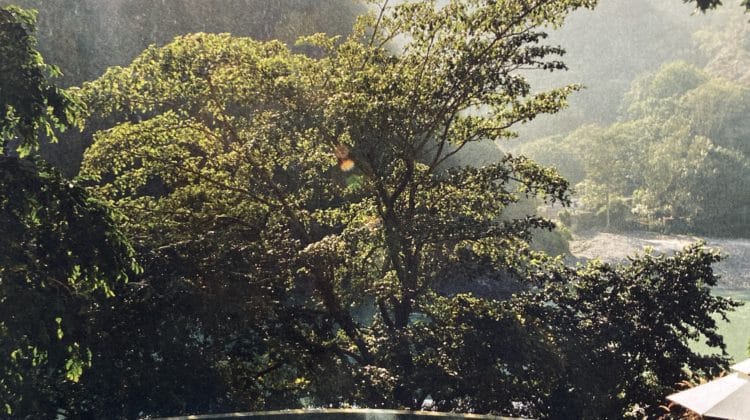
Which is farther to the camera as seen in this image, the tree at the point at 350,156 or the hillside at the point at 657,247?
the hillside at the point at 657,247

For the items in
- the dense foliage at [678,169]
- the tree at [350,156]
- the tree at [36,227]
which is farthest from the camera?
the dense foliage at [678,169]

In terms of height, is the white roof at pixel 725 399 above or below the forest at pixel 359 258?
below

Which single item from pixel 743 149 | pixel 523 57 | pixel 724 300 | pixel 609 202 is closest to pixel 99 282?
pixel 523 57

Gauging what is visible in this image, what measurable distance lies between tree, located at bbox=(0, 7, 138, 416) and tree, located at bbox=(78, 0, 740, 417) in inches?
137

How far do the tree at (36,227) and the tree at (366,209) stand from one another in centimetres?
349

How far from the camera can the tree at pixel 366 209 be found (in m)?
10.8

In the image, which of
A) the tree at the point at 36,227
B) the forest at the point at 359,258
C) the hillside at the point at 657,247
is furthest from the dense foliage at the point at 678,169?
the tree at the point at 36,227

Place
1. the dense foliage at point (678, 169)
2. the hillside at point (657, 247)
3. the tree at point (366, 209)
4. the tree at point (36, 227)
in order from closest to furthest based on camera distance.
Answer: the tree at point (36, 227) < the tree at point (366, 209) < the hillside at point (657, 247) < the dense foliage at point (678, 169)

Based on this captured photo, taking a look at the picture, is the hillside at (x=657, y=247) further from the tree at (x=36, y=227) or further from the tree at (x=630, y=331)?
the tree at (x=36, y=227)

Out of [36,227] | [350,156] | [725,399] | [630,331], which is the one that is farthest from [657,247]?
[36,227]

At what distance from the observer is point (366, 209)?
12.9 meters

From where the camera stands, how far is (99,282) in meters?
6.64

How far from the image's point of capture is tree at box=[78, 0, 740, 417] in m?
10.8

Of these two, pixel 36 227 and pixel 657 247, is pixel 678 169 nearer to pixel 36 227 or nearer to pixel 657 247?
pixel 657 247
